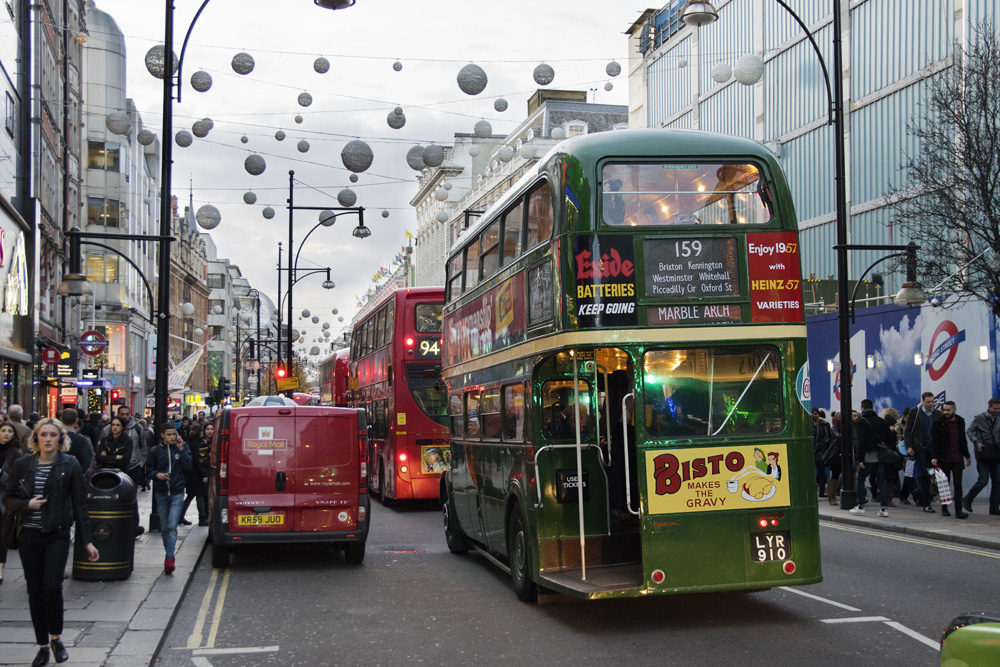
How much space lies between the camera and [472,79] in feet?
59.0

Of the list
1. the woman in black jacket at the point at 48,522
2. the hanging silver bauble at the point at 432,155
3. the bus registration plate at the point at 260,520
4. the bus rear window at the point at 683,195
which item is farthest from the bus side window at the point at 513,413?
the hanging silver bauble at the point at 432,155

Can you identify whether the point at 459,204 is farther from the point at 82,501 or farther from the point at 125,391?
the point at 82,501

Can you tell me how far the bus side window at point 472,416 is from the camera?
12938mm

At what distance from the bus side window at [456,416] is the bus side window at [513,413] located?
2614 millimetres

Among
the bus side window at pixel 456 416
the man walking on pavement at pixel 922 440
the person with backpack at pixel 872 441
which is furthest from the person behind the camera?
the person with backpack at pixel 872 441

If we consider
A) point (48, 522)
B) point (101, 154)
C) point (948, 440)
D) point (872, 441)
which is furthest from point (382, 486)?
point (101, 154)

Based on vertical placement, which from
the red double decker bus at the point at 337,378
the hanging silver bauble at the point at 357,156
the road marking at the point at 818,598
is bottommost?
the road marking at the point at 818,598

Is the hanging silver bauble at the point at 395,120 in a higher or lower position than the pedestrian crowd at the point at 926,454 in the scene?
higher

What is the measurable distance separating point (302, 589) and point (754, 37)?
3009 cm

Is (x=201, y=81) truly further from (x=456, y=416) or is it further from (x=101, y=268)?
(x=101, y=268)

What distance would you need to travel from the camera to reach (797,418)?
9.29 meters

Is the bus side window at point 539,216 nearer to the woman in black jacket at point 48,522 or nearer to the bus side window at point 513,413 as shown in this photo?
the bus side window at point 513,413

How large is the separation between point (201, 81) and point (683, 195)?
12089mm

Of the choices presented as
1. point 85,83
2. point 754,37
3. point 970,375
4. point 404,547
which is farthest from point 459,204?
point 404,547
